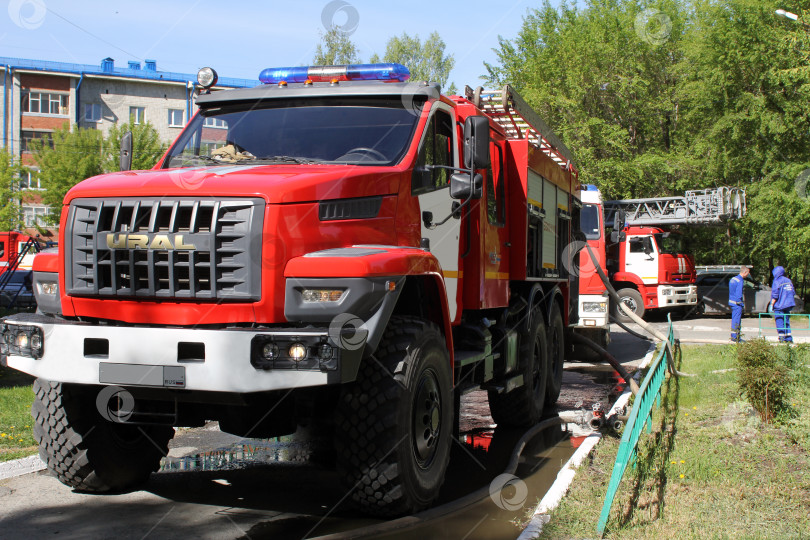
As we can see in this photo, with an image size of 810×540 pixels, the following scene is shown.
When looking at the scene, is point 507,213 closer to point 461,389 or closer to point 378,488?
point 461,389

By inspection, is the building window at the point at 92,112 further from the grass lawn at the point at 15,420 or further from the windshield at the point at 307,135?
the windshield at the point at 307,135

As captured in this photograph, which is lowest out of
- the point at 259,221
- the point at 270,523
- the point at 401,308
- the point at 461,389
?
the point at 270,523

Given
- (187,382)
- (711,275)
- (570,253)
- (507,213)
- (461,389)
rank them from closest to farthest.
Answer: (187,382), (461,389), (507,213), (570,253), (711,275)

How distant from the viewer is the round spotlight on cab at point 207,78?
659cm

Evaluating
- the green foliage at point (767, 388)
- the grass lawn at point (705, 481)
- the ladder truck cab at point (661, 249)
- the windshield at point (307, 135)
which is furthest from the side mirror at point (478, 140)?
the ladder truck cab at point (661, 249)

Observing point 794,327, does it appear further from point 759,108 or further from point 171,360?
point 171,360

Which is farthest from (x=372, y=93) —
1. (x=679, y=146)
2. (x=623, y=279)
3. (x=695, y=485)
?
(x=679, y=146)

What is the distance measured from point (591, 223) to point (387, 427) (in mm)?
12162

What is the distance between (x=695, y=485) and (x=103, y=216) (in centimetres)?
428

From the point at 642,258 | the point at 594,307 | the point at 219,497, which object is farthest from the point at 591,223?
the point at 219,497

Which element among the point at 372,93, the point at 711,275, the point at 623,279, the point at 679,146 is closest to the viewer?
the point at 372,93

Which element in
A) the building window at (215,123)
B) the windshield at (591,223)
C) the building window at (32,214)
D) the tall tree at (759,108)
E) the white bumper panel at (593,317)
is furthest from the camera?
the building window at (32,214)

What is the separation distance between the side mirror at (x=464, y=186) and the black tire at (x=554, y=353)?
3.69 m

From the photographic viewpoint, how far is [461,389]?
21.0 feet
